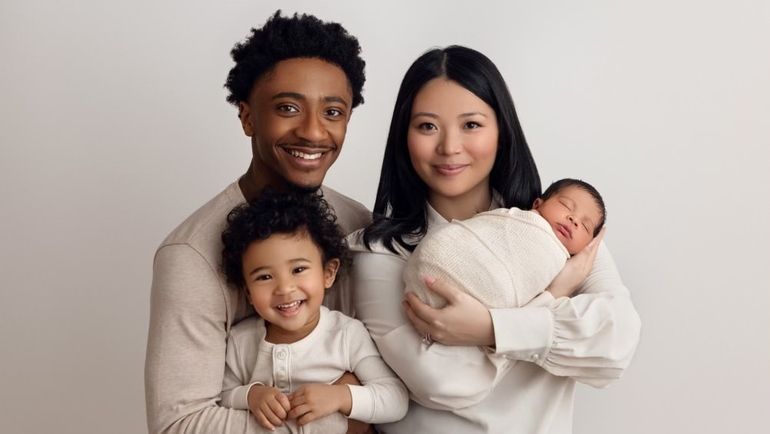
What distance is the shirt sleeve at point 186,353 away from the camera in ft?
7.28

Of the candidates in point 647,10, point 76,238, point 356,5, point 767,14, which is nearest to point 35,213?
point 76,238

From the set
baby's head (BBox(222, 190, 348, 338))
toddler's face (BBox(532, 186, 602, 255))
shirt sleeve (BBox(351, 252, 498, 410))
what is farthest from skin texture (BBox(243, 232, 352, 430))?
toddler's face (BBox(532, 186, 602, 255))

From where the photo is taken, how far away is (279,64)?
2.42 m

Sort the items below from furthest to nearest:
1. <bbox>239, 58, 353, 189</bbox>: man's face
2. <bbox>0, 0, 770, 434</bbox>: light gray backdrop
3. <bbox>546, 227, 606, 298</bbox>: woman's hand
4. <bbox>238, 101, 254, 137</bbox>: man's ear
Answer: <bbox>0, 0, 770, 434</bbox>: light gray backdrop < <bbox>238, 101, 254, 137</bbox>: man's ear < <bbox>239, 58, 353, 189</bbox>: man's face < <bbox>546, 227, 606, 298</bbox>: woman's hand

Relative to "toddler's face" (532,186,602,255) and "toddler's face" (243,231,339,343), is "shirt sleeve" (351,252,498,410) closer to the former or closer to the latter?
"toddler's face" (243,231,339,343)

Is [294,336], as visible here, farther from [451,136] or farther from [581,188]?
[581,188]

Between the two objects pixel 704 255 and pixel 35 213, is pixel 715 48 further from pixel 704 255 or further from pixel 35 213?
pixel 35 213

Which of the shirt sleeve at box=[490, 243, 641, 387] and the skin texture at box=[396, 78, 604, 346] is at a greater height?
the skin texture at box=[396, 78, 604, 346]

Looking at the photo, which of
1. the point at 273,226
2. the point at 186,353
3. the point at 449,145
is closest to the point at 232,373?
the point at 186,353

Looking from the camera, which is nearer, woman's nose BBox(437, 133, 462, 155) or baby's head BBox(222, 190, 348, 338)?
baby's head BBox(222, 190, 348, 338)

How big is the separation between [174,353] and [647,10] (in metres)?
2.24

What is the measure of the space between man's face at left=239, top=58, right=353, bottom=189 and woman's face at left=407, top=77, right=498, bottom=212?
0.71ft

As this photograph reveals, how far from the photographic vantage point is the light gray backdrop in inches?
135

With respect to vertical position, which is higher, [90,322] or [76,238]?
[76,238]
